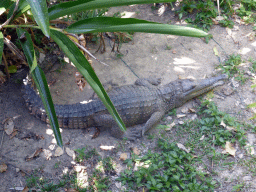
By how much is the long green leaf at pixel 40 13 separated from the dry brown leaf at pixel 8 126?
84.5 inches

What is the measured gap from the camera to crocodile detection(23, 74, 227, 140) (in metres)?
3.62

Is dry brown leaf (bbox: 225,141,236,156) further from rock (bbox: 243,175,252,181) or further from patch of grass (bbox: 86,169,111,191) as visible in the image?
patch of grass (bbox: 86,169,111,191)

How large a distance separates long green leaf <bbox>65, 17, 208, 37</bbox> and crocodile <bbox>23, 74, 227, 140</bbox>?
1.58 metres

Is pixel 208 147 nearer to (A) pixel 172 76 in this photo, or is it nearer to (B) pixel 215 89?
(B) pixel 215 89

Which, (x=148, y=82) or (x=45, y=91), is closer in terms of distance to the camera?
(x=45, y=91)

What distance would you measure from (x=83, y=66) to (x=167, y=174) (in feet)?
5.44

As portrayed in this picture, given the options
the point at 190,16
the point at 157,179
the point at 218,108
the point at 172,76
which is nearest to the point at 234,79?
the point at 218,108

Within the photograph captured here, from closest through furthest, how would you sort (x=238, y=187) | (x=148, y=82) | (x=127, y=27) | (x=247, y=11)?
1. (x=127, y=27)
2. (x=238, y=187)
3. (x=148, y=82)
4. (x=247, y=11)

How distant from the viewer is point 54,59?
420 centimetres

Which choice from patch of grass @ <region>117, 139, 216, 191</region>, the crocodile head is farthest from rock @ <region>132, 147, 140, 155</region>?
the crocodile head

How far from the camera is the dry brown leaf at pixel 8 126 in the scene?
3.38 meters

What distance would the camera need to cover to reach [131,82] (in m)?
4.25

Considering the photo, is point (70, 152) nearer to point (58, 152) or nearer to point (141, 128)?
point (58, 152)

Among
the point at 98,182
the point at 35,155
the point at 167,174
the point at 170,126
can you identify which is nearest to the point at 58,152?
the point at 35,155
